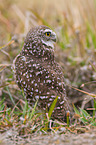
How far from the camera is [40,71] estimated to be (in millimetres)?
2373

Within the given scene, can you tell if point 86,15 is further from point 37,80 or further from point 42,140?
point 42,140

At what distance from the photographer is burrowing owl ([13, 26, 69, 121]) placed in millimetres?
2375

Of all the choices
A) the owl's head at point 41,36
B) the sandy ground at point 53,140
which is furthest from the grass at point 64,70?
the owl's head at point 41,36

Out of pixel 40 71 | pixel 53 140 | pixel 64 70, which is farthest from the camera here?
pixel 64 70

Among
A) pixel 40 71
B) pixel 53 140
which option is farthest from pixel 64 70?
pixel 53 140

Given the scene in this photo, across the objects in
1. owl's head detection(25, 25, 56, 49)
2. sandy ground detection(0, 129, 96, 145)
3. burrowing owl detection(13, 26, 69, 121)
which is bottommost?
sandy ground detection(0, 129, 96, 145)

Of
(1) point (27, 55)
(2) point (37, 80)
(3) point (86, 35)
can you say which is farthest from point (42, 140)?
(3) point (86, 35)

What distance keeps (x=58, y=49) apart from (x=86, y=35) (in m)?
0.74

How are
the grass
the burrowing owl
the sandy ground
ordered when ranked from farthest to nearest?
the burrowing owl
the grass
the sandy ground

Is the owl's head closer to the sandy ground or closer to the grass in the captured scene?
the grass

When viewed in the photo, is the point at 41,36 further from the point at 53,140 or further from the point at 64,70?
the point at 64,70

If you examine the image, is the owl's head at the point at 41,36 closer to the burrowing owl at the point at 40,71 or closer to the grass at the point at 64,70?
the burrowing owl at the point at 40,71

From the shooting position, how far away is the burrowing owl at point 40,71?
2375 mm

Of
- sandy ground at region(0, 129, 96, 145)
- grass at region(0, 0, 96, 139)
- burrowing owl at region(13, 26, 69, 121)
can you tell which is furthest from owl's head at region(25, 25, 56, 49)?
sandy ground at region(0, 129, 96, 145)
